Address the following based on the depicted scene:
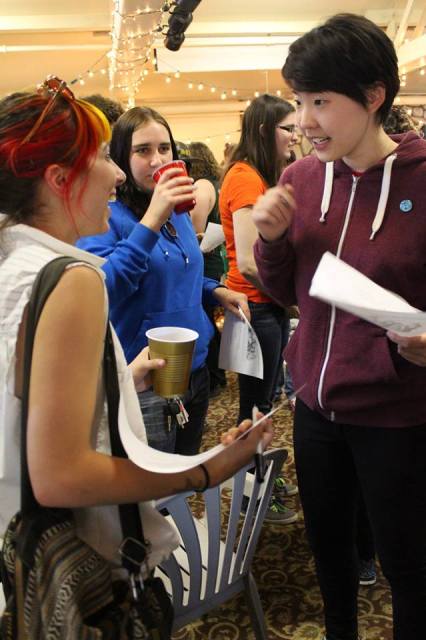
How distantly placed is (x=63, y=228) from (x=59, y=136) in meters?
0.16

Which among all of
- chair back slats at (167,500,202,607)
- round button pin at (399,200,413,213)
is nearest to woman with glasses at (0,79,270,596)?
chair back slats at (167,500,202,607)

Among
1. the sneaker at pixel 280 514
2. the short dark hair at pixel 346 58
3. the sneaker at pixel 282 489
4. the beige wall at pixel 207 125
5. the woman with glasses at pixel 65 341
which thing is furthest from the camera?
Answer: the beige wall at pixel 207 125

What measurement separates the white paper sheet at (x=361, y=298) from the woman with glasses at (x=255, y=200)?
121cm

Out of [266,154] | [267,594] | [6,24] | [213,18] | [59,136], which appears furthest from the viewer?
[213,18]

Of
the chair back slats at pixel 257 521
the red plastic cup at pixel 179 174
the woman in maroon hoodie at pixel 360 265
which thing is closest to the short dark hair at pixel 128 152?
the red plastic cup at pixel 179 174

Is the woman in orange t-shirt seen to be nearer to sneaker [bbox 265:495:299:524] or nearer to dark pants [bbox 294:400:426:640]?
sneaker [bbox 265:495:299:524]

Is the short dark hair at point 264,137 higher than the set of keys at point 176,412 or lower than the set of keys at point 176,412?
higher

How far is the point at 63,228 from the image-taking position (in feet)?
3.21

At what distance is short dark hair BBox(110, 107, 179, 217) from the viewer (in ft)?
5.48

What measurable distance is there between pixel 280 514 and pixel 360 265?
1.61 metres

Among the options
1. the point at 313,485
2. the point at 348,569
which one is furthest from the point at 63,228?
the point at 348,569

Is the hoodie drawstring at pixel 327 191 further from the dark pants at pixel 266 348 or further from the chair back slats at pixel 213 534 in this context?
the dark pants at pixel 266 348

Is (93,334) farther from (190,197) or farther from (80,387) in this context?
(190,197)

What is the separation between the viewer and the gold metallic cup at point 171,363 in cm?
128
